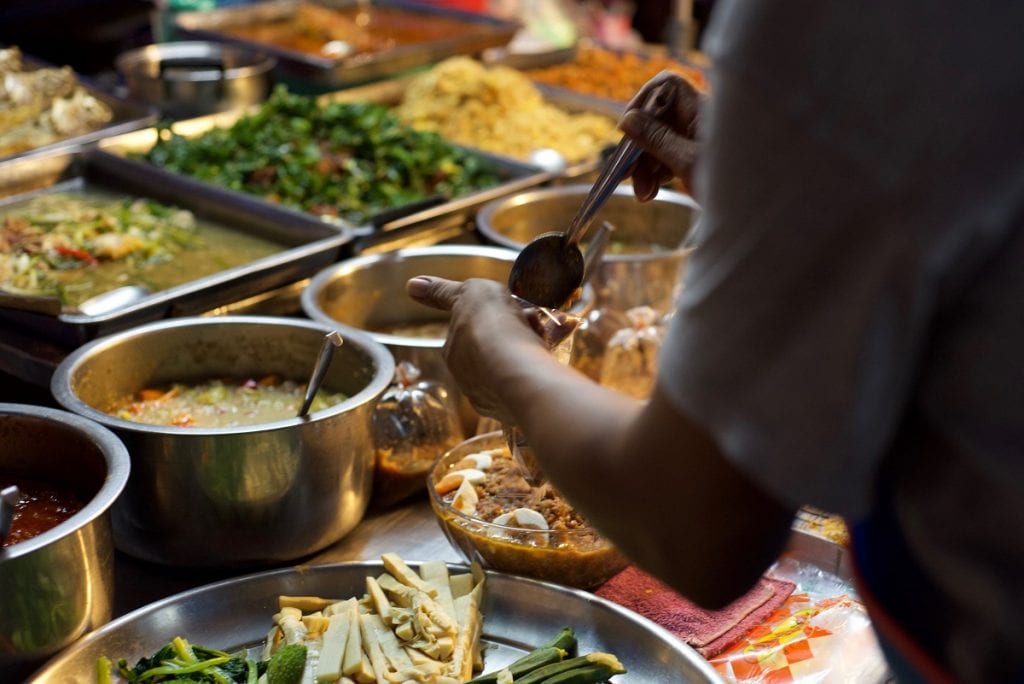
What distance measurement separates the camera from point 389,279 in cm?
286

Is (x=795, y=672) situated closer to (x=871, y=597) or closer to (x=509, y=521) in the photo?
(x=509, y=521)

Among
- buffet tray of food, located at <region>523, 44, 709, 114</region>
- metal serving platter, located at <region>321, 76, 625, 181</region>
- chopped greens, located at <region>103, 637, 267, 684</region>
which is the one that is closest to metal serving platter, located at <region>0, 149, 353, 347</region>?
chopped greens, located at <region>103, 637, 267, 684</region>

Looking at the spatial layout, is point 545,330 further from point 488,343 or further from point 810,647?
point 810,647

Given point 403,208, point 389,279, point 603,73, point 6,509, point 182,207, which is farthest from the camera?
point 603,73

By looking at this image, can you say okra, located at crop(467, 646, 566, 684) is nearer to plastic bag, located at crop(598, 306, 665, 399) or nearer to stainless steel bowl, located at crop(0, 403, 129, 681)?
stainless steel bowl, located at crop(0, 403, 129, 681)

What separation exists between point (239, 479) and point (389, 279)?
0.99 m

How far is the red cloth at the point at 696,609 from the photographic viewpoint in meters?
1.88

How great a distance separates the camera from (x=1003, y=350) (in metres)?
0.89

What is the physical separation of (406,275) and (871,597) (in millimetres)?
1932

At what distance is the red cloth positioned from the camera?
1876 mm

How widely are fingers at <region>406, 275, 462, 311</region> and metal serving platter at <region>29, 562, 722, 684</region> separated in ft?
2.13

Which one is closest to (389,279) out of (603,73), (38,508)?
(38,508)

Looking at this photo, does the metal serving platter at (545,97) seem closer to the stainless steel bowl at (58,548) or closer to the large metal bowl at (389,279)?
the large metal bowl at (389,279)

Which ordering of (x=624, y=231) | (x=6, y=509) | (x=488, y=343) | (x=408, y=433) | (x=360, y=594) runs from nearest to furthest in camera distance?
1. (x=488, y=343)
2. (x=6, y=509)
3. (x=360, y=594)
4. (x=408, y=433)
5. (x=624, y=231)
